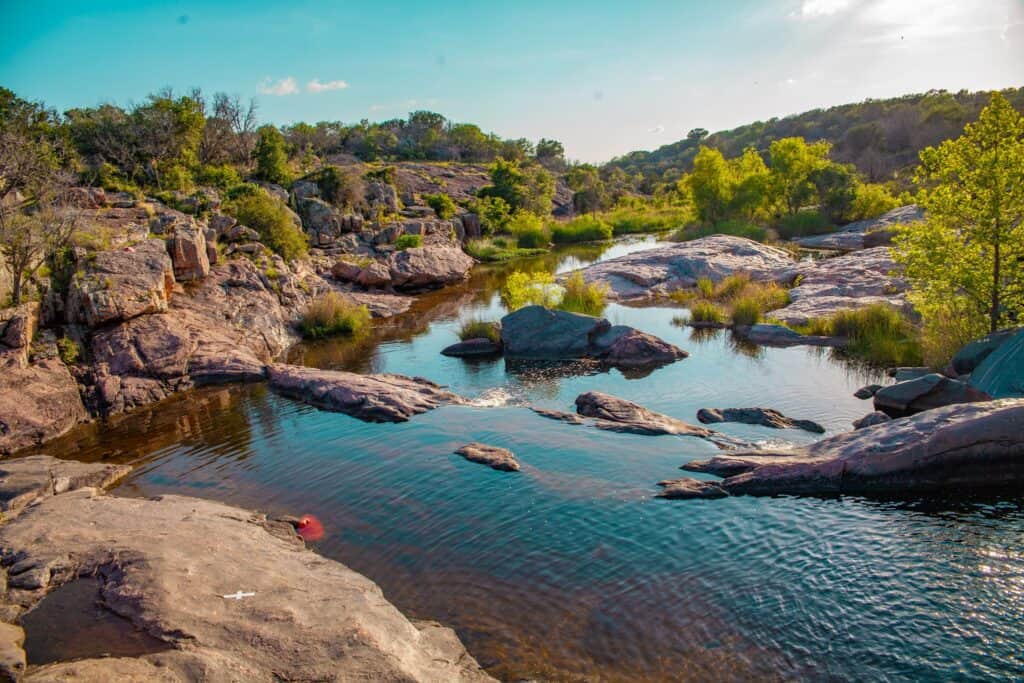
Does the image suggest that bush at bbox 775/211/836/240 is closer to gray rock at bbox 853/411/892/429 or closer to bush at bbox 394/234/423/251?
bush at bbox 394/234/423/251

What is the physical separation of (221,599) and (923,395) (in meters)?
13.6

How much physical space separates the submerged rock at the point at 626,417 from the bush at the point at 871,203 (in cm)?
4040

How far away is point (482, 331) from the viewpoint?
23.2 meters

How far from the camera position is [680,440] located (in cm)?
1346

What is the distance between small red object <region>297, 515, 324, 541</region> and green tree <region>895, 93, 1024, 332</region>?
49.4 ft

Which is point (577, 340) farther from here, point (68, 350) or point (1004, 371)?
point (68, 350)

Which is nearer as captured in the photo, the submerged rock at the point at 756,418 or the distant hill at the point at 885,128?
the submerged rock at the point at 756,418

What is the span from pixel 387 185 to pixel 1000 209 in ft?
143

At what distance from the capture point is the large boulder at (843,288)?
23.0 meters

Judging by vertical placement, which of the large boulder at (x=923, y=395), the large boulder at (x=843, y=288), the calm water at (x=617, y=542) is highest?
the large boulder at (x=843, y=288)

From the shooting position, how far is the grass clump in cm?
1805

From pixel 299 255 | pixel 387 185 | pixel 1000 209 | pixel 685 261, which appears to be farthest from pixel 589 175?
pixel 1000 209

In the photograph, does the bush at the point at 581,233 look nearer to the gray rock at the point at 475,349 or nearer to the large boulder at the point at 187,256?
the gray rock at the point at 475,349

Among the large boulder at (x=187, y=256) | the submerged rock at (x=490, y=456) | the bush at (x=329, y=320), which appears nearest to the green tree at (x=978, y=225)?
the submerged rock at (x=490, y=456)
